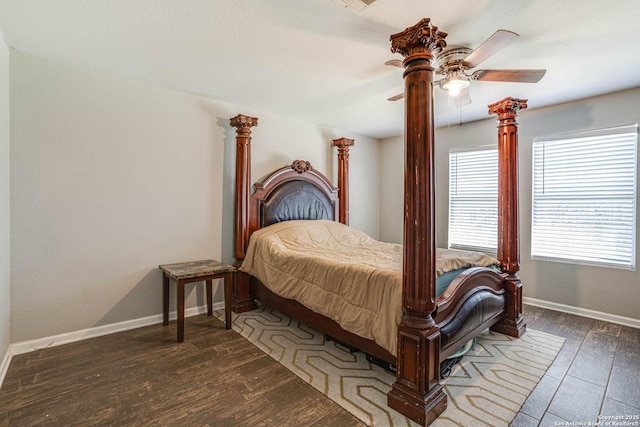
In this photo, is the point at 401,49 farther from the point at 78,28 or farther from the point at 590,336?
the point at 590,336

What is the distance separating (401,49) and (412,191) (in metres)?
0.83

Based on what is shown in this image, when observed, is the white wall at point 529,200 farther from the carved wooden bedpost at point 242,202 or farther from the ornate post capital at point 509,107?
the carved wooden bedpost at point 242,202

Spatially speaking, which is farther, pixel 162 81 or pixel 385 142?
pixel 385 142

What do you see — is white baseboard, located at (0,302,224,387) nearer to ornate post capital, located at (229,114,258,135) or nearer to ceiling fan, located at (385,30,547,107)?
ornate post capital, located at (229,114,258,135)

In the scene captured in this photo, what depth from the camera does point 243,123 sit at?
3.36 metres

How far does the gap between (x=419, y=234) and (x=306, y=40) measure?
1.57 metres

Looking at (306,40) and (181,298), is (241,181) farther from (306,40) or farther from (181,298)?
(306,40)

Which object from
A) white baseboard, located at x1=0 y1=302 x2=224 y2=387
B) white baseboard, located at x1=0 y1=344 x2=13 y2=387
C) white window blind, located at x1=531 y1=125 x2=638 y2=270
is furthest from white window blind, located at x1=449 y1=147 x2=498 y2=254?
white baseboard, located at x1=0 y1=344 x2=13 y2=387

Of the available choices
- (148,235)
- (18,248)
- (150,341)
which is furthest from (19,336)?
(148,235)

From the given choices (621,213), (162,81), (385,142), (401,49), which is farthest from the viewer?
(385,142)

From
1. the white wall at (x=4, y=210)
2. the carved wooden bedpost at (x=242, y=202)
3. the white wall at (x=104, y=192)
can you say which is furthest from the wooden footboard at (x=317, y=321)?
the white wall at (x=4, y=210)

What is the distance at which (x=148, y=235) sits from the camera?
9.80 feet

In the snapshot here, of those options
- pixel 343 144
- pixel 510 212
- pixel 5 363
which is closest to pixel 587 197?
pixel 510 212

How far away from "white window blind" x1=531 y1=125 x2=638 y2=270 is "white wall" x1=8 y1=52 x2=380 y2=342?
3.69 meters
